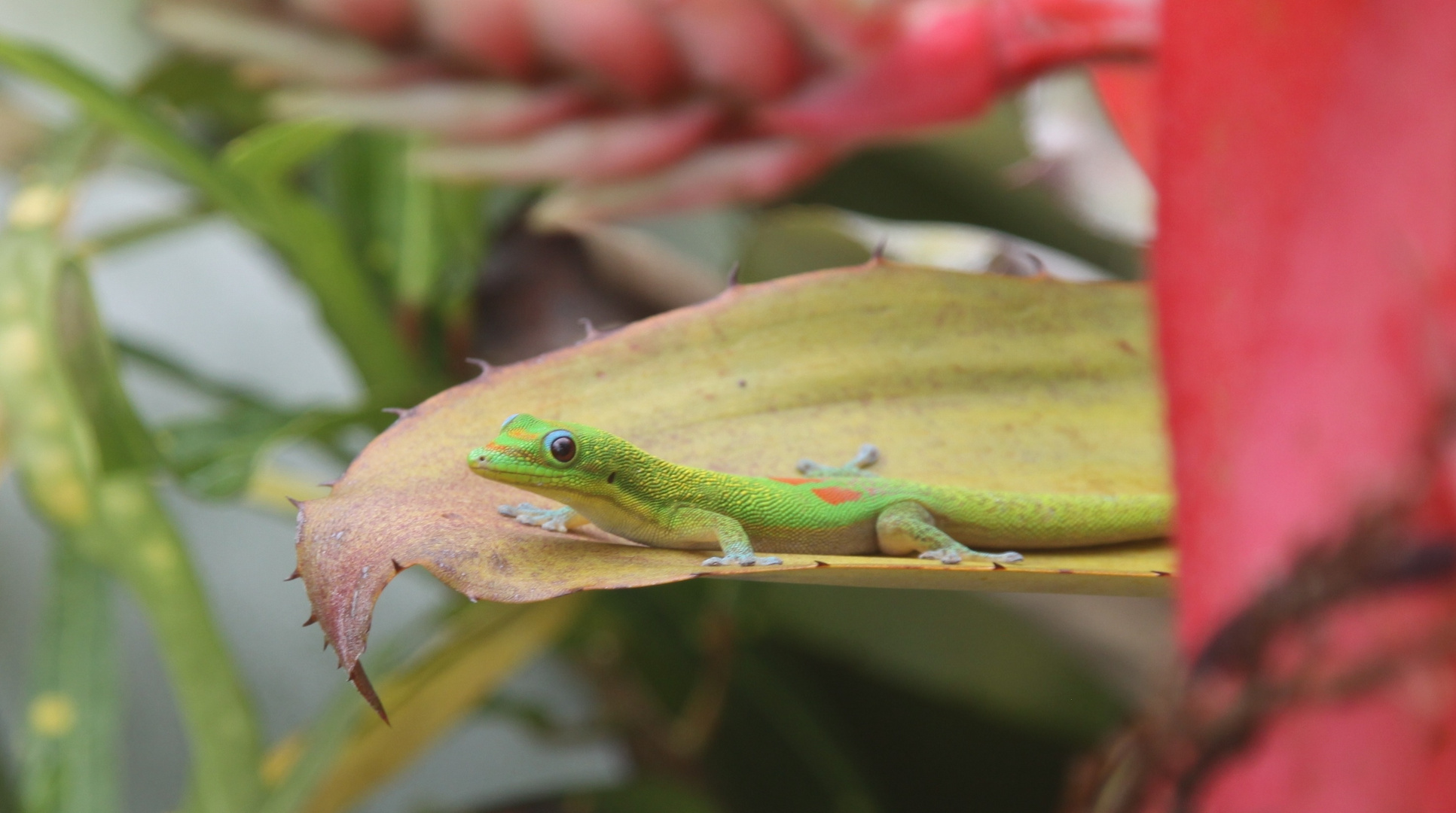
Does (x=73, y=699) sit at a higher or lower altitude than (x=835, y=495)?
lower

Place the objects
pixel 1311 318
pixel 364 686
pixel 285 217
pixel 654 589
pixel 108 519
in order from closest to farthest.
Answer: pixel 1311 318, pixel 364 686, pixel 108 519, pixel 285 217, pixel 654 589

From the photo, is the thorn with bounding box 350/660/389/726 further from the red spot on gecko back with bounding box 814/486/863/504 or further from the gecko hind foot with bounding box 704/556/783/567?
the red spot on gecko back with bounding box 814/486/863/504

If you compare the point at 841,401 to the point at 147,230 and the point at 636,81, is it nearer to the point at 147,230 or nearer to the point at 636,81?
the point at 636,81

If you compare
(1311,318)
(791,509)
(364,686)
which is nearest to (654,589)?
(791,509)

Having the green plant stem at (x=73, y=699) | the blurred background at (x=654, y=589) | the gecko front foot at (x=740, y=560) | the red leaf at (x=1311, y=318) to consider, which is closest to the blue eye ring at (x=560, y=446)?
the gecko front foot at (x=740, y=560)

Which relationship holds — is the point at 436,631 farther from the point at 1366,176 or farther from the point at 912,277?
the point at 1366,176

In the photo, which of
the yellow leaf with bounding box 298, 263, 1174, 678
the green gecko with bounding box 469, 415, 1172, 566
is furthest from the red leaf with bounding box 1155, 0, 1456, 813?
the green gecko with bounding box 469, 415, 1172, 566

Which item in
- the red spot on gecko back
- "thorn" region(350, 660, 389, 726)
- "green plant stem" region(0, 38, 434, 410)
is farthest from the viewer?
"green plant stem" region(0, 38, 434, 410)
